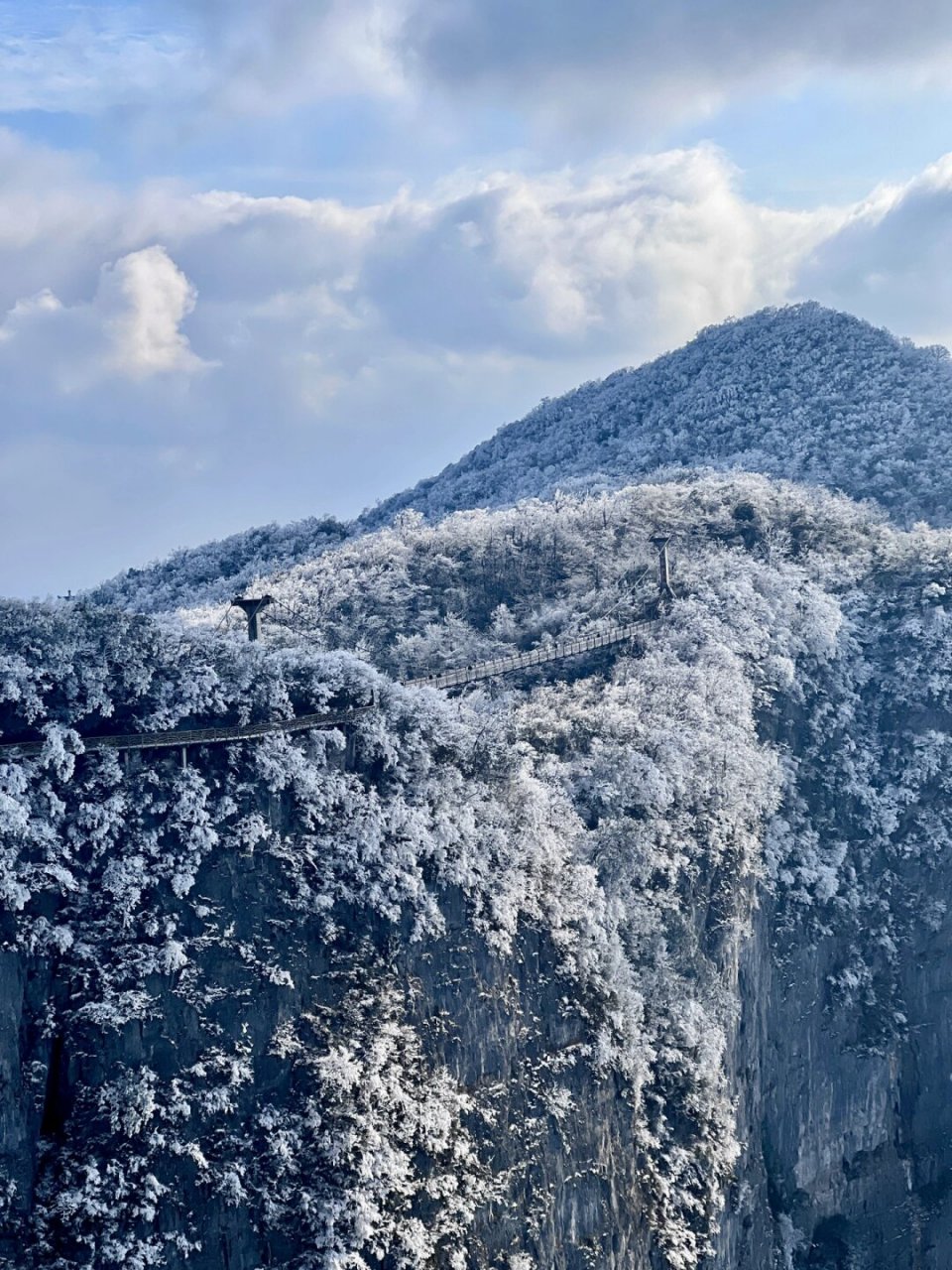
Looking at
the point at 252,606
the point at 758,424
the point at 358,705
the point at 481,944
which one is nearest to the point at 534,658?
the point at 252,606

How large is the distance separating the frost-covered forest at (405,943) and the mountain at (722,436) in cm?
4569

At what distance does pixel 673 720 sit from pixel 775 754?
7265mm

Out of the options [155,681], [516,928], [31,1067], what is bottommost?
[31,1067]

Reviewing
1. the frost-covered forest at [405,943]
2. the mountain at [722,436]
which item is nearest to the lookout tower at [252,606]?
the frost-covered forest at [405,943]

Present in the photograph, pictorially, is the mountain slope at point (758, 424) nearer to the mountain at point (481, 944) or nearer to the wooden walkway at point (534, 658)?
the mountain at point (481, 944)

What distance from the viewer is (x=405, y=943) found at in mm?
44469

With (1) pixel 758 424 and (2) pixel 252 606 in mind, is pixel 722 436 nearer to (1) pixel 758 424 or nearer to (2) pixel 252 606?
(1) pixel 758 424

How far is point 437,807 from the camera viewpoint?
47.9m

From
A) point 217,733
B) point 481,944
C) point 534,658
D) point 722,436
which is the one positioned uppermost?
point 722,436

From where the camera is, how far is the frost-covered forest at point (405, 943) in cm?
3866

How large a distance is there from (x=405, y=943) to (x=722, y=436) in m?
94.8

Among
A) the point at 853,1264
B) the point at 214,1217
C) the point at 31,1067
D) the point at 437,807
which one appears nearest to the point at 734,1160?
the point at 853,1264

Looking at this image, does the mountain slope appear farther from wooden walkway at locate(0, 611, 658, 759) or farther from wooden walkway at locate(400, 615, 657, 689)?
wooden walkway at locate(0, 611, 658, 759)

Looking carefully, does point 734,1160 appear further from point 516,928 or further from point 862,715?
point 862,715
